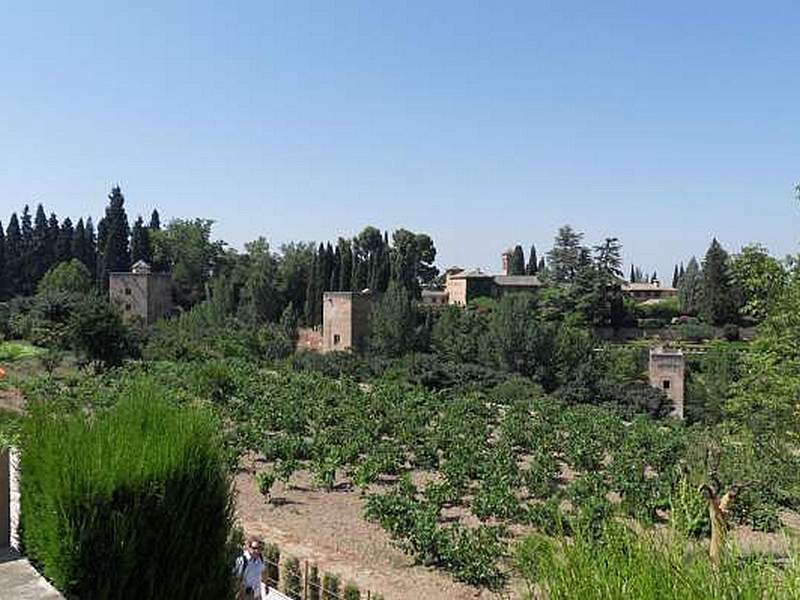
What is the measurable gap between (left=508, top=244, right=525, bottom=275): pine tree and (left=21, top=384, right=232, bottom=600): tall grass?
263 ft

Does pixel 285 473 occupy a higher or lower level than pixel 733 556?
lower

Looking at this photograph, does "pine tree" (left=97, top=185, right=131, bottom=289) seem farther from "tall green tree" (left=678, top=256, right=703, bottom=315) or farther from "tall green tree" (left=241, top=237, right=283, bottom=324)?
"tall green tree" (left=678, top=256, right=703, bottom=315)

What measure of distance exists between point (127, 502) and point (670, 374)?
35598mm

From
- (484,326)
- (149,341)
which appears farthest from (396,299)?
(149,341)

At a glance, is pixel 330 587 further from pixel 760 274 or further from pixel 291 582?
pixel 760 274

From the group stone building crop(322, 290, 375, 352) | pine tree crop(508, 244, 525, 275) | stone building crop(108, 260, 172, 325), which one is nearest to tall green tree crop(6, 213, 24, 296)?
stone building crop(108, 260, 172, 325)

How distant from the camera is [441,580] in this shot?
1104cm

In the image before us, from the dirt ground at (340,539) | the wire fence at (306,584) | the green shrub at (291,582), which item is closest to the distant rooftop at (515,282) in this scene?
the dirt ground at (340,539)

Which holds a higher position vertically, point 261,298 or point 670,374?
point 261,298

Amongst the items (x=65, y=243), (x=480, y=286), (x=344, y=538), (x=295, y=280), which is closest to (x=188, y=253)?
(x=65, y=243)

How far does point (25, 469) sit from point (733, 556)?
132 inches

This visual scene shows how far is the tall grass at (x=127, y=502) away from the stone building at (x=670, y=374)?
114 feet

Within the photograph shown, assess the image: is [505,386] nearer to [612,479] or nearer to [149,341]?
[612,479]

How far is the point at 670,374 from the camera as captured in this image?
3603cm
